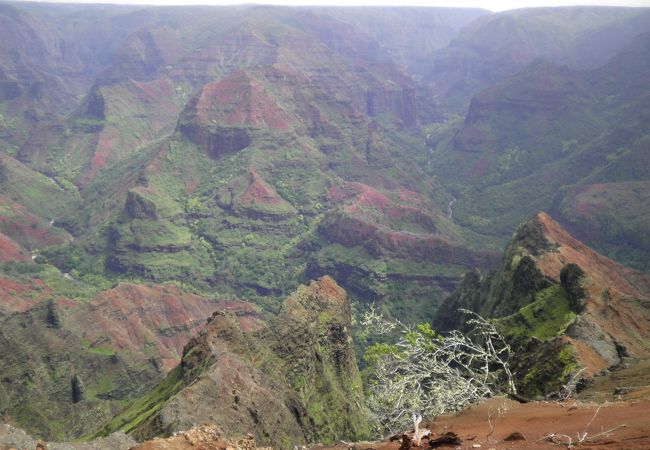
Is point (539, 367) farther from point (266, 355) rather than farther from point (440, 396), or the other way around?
point (266, 355)

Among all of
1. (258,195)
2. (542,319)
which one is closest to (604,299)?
(542,319)

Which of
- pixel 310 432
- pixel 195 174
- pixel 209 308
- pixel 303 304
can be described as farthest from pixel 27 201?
pixel 310 432

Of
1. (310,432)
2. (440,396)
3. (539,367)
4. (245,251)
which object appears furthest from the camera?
(245,251)

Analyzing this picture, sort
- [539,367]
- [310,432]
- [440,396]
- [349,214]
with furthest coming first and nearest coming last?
[349,214], [310,432], [539,367], [440,396]

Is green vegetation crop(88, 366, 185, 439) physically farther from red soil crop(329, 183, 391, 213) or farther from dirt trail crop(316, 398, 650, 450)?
red soil crop(329, 183, 391, 213)

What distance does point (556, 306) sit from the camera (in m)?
60.1

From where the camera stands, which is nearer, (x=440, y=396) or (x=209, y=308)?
(x=440, y=396)

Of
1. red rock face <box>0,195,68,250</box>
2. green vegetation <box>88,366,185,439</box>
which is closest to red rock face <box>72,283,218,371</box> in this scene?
green vegetation <box>88,366,185,439</box>

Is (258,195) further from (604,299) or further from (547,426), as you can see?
(547,426)

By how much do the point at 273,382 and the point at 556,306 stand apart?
3138cm

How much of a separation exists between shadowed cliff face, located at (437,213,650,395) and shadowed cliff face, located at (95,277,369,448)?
753 inches

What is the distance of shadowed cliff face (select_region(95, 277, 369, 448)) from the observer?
3984 centimetres

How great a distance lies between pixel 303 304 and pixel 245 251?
335ft

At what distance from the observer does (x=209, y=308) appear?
128 meters
